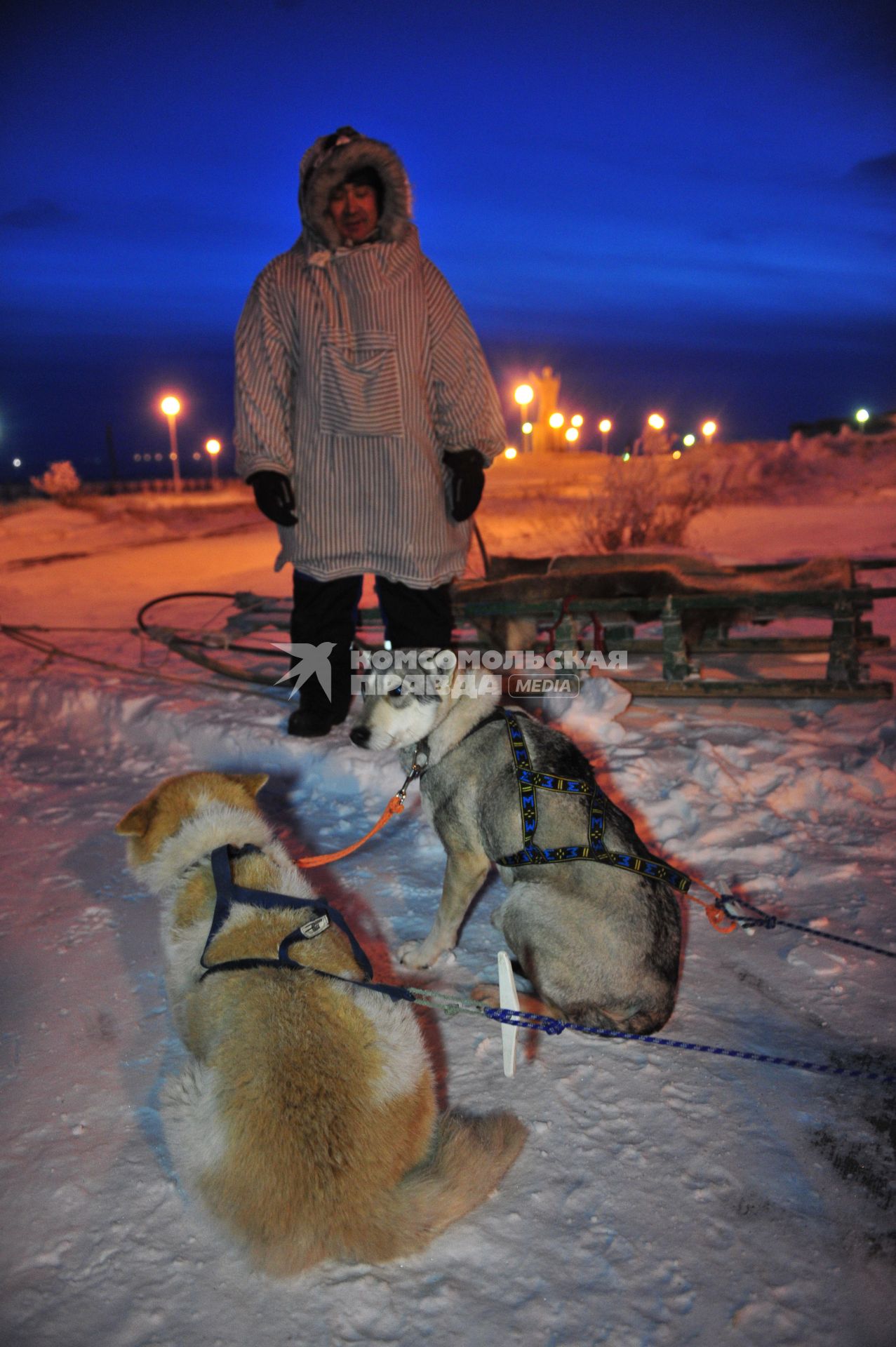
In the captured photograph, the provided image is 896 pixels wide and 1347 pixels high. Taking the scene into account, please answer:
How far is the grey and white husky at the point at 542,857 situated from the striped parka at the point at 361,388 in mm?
1565

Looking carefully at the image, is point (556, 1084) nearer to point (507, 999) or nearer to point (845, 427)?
point (507, 999)

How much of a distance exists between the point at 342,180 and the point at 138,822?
323 centimetres

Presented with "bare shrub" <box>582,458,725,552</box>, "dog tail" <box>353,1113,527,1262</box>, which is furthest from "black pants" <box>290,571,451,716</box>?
"bare shrub" <box>582,458,725,552</box>

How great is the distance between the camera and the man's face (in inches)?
157

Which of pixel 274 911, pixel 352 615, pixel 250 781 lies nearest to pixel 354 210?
pixel 352 615

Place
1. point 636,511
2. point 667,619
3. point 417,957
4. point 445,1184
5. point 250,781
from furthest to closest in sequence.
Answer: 1. point 636,511
2. point 667,619
3. point 417,957
4. point 250,781
5. point 445,1184

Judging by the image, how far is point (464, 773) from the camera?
2865 mm

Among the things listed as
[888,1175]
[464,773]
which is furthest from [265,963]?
[888,1175]

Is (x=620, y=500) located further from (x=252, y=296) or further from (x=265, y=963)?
(x=265, y=963)

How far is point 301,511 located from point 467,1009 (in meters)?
2.93

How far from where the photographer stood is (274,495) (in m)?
4.23

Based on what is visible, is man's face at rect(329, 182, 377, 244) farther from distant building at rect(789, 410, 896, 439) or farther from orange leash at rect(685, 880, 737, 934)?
distant building at rect(789, 410, 896, 439)

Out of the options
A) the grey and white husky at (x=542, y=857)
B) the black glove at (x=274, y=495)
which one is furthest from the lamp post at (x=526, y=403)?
the grey and white husky at (x=542, y=857)

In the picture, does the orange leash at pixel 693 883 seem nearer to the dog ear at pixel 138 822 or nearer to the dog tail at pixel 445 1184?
the dog ear at pixel 138 822
